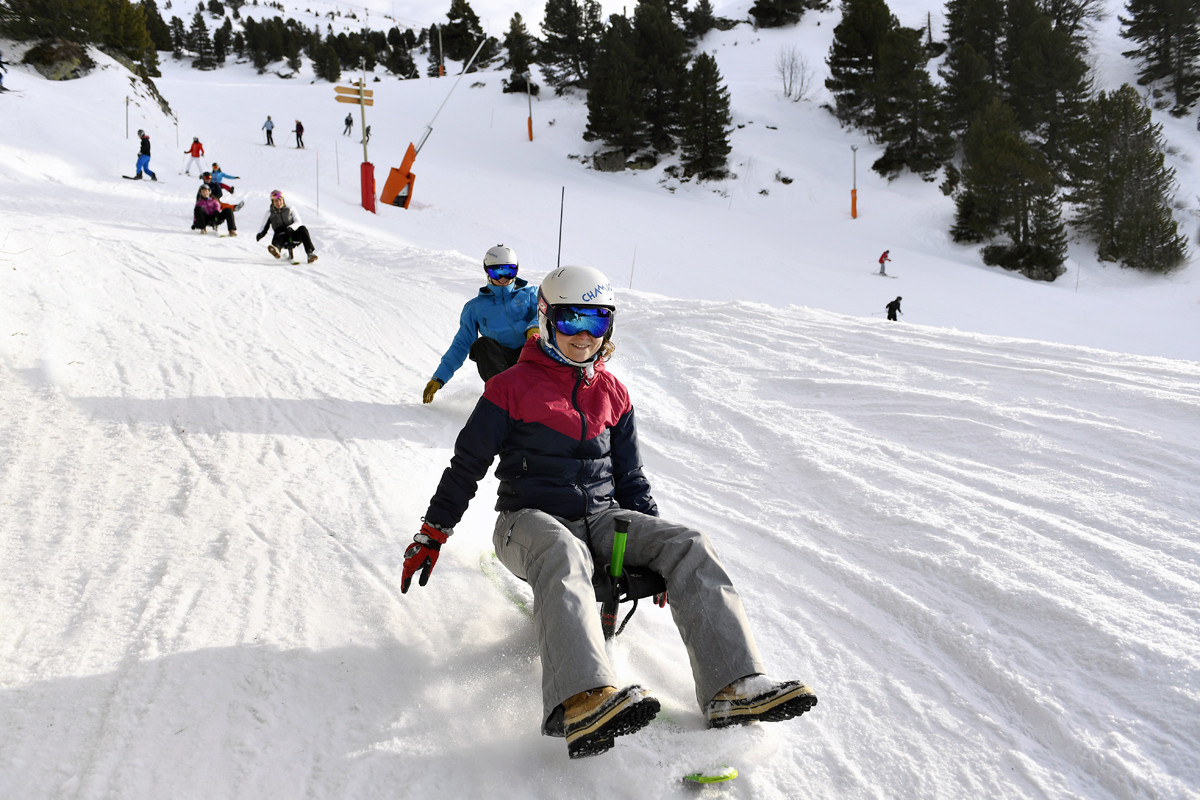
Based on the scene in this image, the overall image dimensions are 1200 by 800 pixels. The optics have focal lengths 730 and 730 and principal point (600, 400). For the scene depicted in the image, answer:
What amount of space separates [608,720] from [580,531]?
0.86 metres

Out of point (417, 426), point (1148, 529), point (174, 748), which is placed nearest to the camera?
point (174, 748)

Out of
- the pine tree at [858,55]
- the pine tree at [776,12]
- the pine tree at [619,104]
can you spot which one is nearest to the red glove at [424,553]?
the pine tree at [619,104]

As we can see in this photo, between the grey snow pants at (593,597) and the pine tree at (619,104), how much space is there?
125 feet

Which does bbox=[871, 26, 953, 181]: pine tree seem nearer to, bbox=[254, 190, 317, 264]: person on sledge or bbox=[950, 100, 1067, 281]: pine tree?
bbox=[950, 100, 1067, 281]: pine tree

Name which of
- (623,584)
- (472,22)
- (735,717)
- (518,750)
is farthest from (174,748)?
(472,22)

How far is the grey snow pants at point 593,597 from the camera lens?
6.91ft

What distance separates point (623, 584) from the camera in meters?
2.51

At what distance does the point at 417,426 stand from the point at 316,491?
151cm

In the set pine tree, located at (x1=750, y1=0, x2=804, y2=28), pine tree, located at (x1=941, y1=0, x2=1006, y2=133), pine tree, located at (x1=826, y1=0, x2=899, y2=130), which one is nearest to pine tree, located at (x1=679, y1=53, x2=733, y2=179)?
pine tree, located at (x1=826, y1=0, x2=899, y2=130)

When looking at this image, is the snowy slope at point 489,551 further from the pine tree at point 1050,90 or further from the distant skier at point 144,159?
the pine tree at point 1050,90

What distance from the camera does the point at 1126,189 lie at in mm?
26688

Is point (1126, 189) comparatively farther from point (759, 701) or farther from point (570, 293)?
point (759, 701)

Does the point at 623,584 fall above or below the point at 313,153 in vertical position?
below

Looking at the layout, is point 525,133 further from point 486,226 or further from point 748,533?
point 748,533
